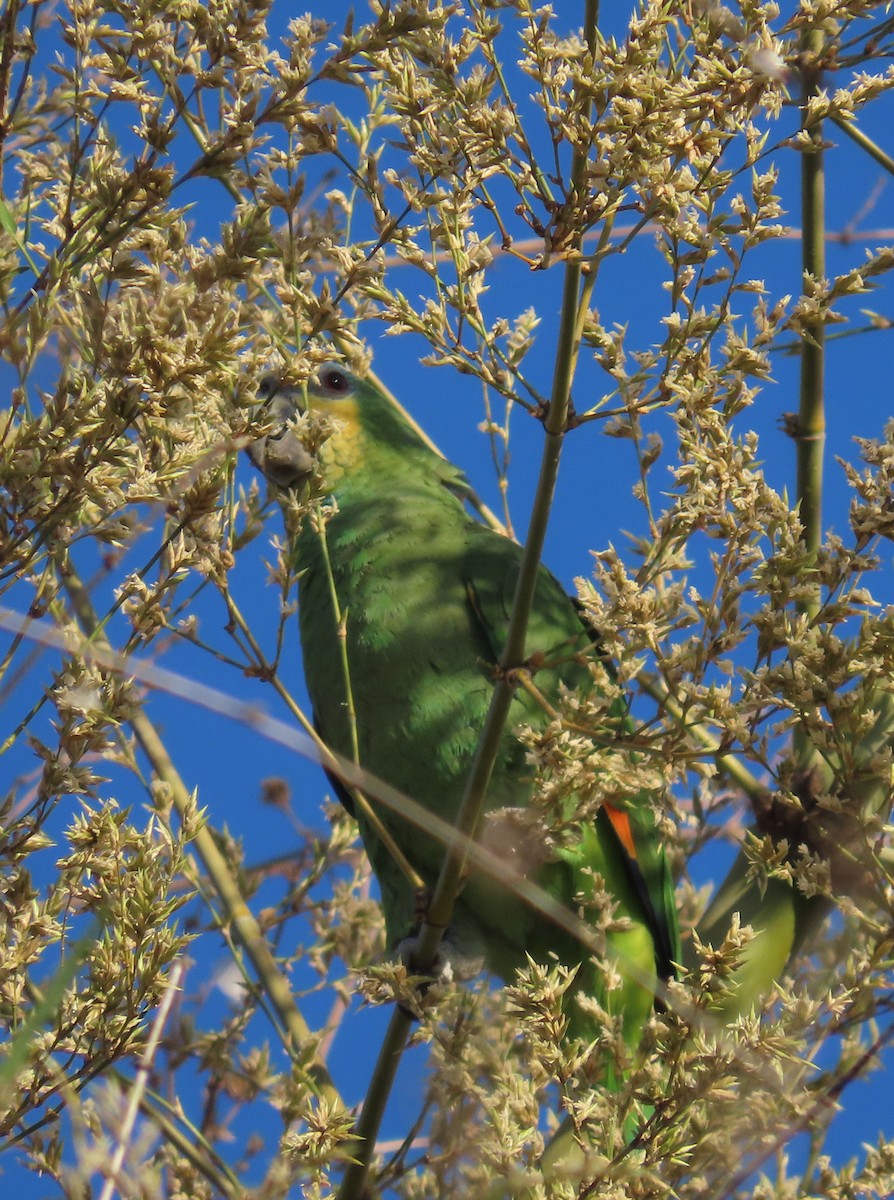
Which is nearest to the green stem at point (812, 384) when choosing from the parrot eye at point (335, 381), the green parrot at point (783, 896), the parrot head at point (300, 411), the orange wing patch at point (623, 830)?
the green parrot at point (783, 896)

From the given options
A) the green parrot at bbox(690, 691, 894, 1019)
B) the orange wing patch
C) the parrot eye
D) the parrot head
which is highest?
the parrot eye

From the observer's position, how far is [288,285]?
1.68m

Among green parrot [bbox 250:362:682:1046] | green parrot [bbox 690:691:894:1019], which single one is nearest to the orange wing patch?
green parrot [bbox 250:362:682:1046]

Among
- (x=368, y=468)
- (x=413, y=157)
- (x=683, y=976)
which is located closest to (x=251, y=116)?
(x=413, y=157)

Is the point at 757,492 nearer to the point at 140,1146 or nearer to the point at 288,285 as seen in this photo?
the point at 288,285

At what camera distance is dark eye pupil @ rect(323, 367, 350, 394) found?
3.70 meters

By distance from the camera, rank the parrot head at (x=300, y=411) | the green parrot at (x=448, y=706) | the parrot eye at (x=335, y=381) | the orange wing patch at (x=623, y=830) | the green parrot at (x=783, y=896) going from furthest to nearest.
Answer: the parrot eye at (x=335, y=381) → the parrot head at (x=300, y=411) → the orange wing patch at (x=623, y=830) → the green parrot at (x=448, y=706) → the green parrot at (x=783, y=896)

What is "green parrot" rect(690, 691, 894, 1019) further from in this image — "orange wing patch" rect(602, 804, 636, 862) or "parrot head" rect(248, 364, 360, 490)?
"parrot head" rect(248, 364, 360, 490)

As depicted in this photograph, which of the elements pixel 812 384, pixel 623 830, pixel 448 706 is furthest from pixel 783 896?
pixel 812 384

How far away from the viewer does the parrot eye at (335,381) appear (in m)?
3.70

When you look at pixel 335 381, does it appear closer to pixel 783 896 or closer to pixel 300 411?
pixel 300 411

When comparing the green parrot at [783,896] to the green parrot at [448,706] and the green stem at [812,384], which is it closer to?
the green stem at [812,384]

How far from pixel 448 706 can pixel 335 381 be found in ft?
4.06

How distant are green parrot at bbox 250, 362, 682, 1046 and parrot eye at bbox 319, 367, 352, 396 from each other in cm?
45
